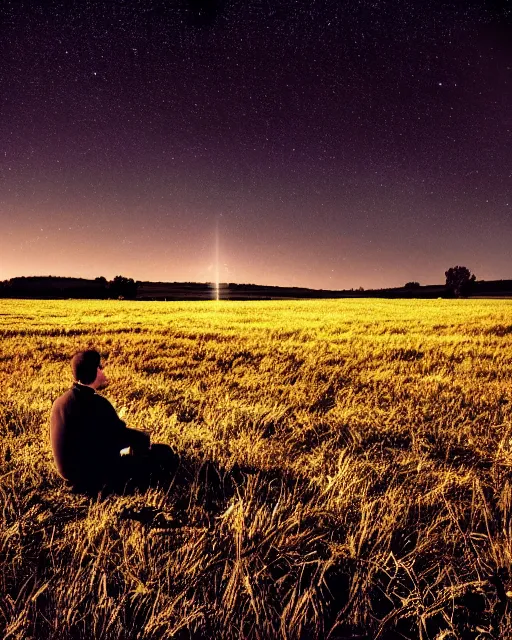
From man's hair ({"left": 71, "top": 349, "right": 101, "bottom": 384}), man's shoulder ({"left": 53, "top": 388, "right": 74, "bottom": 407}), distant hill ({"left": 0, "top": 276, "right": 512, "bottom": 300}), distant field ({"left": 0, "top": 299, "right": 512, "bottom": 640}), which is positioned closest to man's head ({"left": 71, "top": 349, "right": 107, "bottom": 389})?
man's hair ({"left": 71, "top": 349, "right": 101, "bottom": 384})

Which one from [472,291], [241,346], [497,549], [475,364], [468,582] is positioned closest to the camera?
[468,582]

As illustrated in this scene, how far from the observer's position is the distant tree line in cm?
8231

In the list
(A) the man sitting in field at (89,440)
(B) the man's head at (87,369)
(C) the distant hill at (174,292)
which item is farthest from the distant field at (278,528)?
(C) the distant hill at (174,292)

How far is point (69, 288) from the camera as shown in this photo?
93.1 meters

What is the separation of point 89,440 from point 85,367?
59 cm

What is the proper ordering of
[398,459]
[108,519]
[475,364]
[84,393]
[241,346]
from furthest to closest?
[241,346]
[475,364]
[398,459]
[84,393]
[108,519]

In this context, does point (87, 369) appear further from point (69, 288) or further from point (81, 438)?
point (69, 288)

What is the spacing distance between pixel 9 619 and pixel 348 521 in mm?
2150

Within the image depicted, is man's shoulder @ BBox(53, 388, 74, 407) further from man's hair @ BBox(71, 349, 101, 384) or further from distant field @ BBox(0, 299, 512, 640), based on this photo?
distant field @ BBox(0, 299, 512, 640)

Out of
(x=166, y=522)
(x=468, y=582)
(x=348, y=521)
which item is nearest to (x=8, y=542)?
(x=166, y=522)

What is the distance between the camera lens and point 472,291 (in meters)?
109

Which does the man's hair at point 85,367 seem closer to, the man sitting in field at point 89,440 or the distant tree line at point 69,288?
the man sitting in field at point 89,440

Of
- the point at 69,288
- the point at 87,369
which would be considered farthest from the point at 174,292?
the point at 87,369

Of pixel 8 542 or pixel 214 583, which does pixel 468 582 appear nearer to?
pixel 214 583
